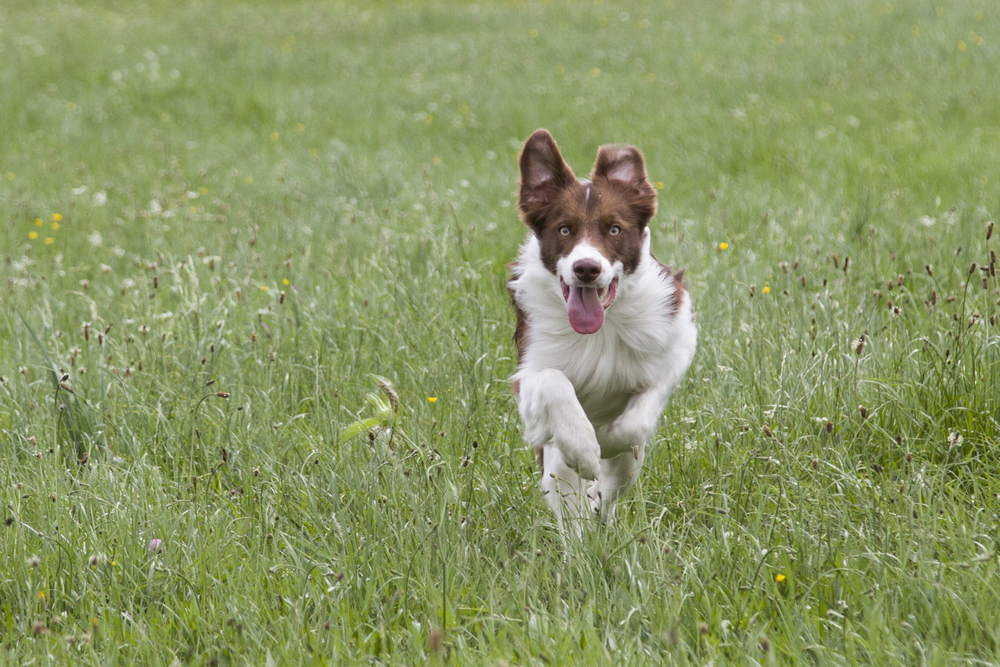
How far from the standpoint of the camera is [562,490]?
338cm

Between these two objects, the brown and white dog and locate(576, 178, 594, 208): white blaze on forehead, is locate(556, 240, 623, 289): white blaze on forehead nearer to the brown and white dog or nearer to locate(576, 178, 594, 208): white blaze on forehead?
the brown and white dog

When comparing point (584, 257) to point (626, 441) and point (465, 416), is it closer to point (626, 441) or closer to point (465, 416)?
point (626, 441)

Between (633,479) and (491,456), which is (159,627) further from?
(633,479)

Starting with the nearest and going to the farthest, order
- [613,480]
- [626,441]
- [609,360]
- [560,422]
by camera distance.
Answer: [560,422], [626,441], [609,360], [613,480]

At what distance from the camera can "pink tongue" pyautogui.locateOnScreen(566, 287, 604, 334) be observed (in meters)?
3.04

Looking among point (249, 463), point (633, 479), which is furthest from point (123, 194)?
point (633, 479)

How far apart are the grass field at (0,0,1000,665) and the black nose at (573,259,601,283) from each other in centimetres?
70

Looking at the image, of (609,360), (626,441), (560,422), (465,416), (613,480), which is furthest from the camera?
(465,416)

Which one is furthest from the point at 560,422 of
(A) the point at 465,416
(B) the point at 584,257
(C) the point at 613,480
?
(A) the point at 465,416

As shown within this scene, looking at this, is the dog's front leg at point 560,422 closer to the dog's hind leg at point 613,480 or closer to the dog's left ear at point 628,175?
the dog's hind leg at point 613,480

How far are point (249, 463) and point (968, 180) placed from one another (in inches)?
232

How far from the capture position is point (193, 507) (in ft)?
9.95

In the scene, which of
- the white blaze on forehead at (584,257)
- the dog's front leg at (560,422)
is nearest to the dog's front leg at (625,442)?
the dog's front leg at (560,422)

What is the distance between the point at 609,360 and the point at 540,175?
69cm
